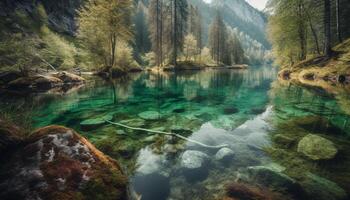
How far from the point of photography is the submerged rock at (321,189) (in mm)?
3256

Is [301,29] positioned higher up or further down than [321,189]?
higher up

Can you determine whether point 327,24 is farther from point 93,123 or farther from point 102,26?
point 102,26

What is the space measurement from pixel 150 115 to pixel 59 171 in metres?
5.83

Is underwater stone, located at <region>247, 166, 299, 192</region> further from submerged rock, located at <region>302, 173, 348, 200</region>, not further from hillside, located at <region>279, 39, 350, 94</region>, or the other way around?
hillside, located at <region>279, 39, 350, 94</region>

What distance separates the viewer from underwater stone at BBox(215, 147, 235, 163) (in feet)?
15.6

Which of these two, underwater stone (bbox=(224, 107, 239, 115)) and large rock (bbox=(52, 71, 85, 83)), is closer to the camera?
underwater stone (bbox=(224, 107, 239, 115))

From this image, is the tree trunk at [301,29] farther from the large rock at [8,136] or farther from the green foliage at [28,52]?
the large rock at [8,136]

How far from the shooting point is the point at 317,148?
491cm

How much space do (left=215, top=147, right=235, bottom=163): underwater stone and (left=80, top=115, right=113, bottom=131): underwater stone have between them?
4.23 metres

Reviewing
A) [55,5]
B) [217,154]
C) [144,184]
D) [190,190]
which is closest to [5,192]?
[144,184]

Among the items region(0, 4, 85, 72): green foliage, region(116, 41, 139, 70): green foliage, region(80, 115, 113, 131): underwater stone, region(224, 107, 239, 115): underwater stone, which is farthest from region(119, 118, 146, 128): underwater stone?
region(116, 41, 139, 70): green foliage

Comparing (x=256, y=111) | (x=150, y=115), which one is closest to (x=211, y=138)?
(x=150, y=115)

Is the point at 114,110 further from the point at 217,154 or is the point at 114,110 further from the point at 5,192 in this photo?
the point at 5,192

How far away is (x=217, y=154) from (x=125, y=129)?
3193 millimetres
